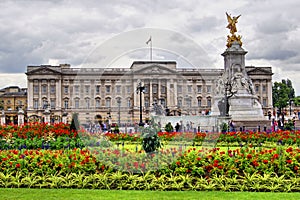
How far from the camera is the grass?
8.53 metres

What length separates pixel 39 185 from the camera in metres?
9.49

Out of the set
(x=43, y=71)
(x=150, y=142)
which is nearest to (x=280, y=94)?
(x=43, y=71)

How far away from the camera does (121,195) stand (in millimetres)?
8719

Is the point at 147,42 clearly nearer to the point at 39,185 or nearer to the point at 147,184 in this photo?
the point at 147,184

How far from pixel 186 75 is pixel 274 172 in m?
3.62

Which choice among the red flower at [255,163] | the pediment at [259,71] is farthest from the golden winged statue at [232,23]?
the pediment at [259,71]

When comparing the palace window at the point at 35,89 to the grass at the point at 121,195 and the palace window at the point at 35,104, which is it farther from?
the grass at the point at 121,195

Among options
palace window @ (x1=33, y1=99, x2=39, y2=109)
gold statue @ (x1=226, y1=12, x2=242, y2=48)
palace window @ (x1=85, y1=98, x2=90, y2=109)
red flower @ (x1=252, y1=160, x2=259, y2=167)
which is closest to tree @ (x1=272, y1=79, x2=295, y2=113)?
palace window @ (x1=33, y1=99, x2=39, y2=109)

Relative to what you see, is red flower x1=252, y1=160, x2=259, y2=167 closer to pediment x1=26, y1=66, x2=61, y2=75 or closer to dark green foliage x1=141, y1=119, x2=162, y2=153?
dark green foliage x1=141, y1=119, x2=162, y2=153

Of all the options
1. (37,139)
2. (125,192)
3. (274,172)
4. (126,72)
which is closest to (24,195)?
(125,192)

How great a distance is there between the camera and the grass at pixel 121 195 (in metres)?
8.53

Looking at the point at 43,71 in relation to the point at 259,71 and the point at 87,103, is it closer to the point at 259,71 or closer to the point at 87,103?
the point at 259,71

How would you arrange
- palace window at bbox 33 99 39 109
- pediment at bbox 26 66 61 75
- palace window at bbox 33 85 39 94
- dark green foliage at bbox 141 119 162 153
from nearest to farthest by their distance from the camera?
dark green foliage at bbox 141 119 162 153 < pediment at bbox 26 66 61 75 < palace window at bbox 33 99 39 109 < palace window at bbox 33 85 39 94

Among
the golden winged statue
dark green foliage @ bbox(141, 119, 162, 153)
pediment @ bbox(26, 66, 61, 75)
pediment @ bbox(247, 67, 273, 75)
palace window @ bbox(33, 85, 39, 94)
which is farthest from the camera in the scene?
pediment @ bbox(247, 67, 273, 75)
